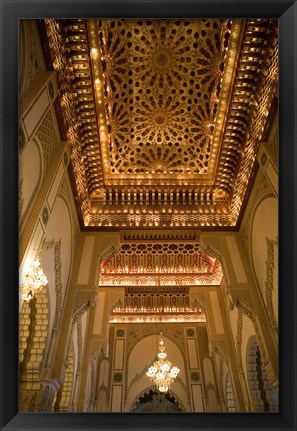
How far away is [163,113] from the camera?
647cm

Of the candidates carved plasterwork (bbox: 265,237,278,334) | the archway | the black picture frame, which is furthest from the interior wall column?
the archway

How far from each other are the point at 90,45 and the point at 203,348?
8.12 m

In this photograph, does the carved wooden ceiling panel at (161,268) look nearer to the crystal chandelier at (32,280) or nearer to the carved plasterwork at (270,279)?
the carved plasterwork at (270,279)

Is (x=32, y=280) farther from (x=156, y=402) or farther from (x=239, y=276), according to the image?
(x=156, y=402)

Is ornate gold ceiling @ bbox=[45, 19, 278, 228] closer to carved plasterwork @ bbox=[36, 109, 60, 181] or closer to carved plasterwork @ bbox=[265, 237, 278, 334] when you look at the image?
carved plasterwork @ bbox=[36, 109, 60, 181]

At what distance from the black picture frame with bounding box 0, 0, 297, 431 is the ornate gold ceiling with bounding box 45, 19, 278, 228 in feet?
9.80

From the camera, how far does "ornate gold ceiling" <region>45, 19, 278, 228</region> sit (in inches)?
211

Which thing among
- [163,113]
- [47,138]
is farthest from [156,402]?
[47,138]

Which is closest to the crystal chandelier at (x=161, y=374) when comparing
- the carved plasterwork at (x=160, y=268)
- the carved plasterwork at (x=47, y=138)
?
the carved plasterwork at (x=160, y=268)
